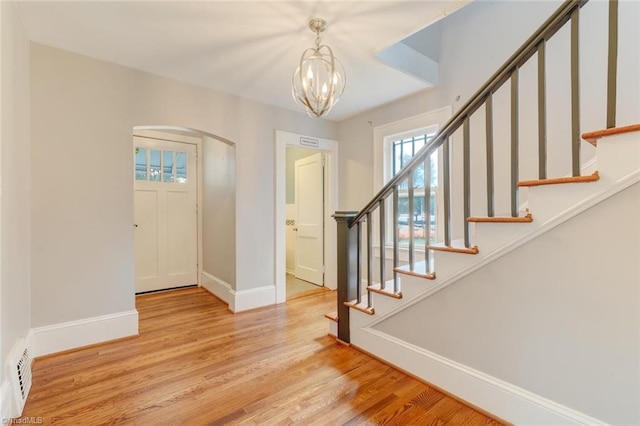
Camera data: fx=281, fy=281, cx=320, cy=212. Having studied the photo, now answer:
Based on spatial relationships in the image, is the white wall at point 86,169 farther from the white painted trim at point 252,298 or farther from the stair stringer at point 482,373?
the stair stringer at point 482,373

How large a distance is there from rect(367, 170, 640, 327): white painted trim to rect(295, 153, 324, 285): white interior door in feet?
8.12

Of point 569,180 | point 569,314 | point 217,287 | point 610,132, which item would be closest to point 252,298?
point 217,287

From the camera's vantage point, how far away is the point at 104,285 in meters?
2.46

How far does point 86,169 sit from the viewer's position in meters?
2.38

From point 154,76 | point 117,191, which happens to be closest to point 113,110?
point 154,76

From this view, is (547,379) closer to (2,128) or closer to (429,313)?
(429,313)

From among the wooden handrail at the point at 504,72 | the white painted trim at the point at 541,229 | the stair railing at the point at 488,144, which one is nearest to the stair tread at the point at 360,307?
the stair railing at the point at 488,144

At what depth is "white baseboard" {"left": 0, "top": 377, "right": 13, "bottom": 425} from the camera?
1373 mm

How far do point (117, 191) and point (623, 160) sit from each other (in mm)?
3349

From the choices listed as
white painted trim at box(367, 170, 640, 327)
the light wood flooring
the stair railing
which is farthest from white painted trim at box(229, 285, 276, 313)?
white painted trim at box(367, 170, 640, 327)

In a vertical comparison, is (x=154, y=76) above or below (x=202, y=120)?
above

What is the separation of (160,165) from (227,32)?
8.61ft

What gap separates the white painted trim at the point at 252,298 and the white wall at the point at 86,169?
1.03 meters

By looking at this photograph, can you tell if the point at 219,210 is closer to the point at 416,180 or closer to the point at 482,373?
the point at 416,180
